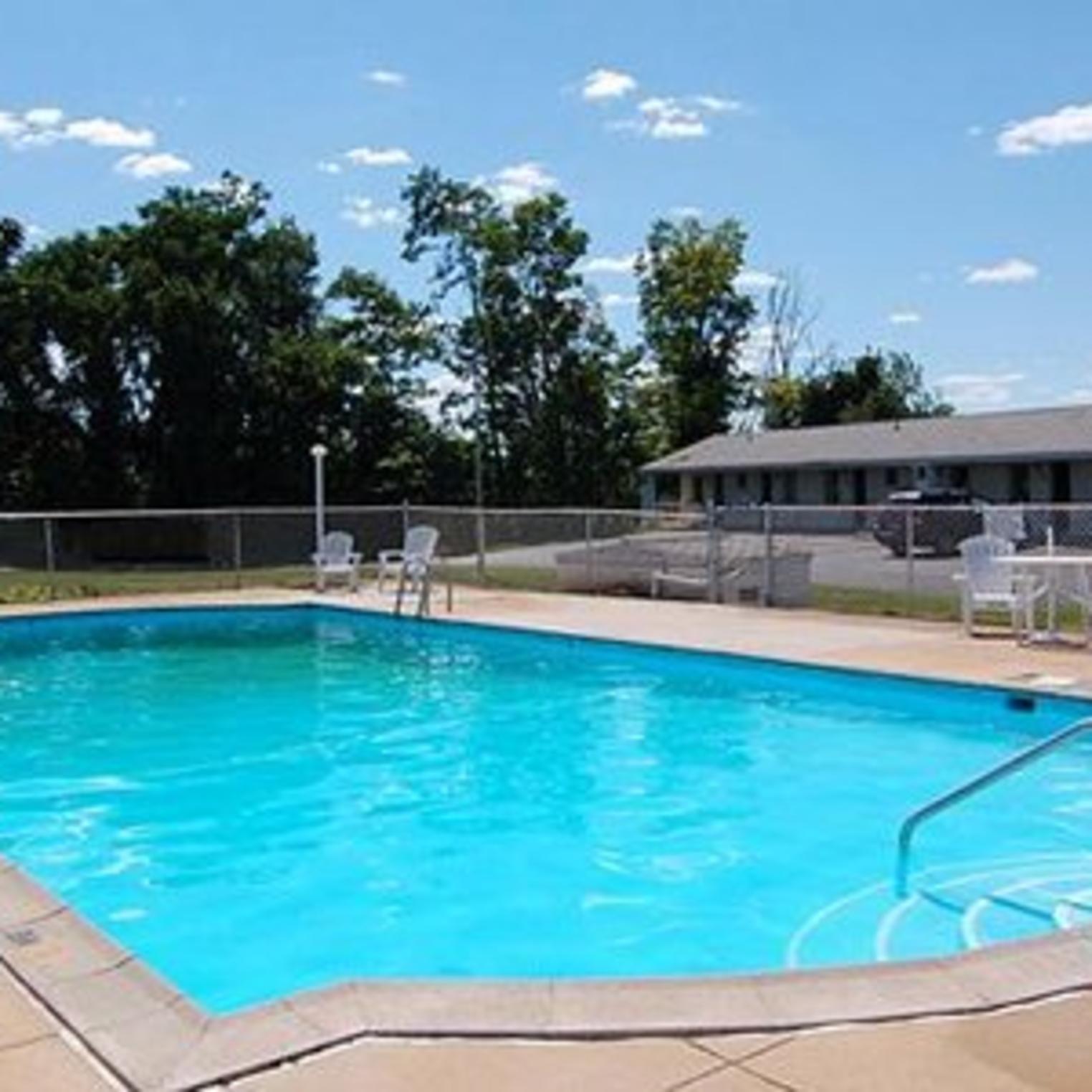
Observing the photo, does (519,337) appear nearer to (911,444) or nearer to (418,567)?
(911,444)

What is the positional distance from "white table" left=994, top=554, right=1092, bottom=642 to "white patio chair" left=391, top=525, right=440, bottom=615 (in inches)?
261

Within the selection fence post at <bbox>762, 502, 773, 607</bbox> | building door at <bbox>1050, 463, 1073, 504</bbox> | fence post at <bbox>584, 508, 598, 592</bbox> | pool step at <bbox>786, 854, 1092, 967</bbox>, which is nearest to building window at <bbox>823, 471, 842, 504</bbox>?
building door at <bbox>1050, 463, 1073, 504</bbox>

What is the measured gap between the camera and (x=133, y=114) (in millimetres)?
27797

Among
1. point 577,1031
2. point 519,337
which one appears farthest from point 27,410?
point 577,1031

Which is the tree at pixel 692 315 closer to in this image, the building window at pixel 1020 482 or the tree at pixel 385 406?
the tree at pixel 385 406

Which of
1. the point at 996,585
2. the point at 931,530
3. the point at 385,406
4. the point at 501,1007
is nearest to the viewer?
the point at 501,1007

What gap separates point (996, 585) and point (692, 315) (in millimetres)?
38526

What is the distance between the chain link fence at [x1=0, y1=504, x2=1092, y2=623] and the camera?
1658cm

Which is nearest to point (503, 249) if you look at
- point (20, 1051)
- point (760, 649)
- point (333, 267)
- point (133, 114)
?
point (333, 267)

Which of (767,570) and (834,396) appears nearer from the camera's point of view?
(767,570)

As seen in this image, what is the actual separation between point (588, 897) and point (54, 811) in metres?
3.58

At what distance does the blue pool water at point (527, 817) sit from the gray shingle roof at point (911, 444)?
24460 mm

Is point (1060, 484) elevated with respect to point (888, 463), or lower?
lower

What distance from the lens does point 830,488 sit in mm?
40562
